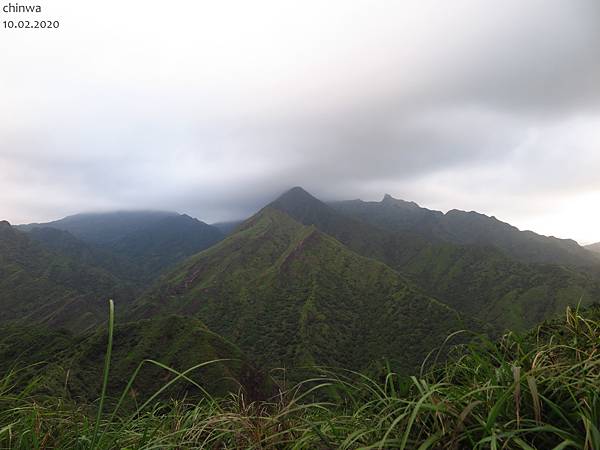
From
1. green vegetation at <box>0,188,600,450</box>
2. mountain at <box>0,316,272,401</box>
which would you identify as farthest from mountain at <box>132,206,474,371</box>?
mountain at <box>0,316,272,401</box>

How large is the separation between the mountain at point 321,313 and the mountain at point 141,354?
96.2ft

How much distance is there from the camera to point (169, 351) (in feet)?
259

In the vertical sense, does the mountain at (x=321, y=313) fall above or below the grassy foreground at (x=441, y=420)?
below

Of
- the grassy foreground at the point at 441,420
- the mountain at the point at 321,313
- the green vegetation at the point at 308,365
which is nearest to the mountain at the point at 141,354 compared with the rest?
the green vegetation at the point at 308,365

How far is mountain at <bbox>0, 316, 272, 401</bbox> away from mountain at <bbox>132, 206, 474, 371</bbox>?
96.2 ft

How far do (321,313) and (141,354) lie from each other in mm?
89453

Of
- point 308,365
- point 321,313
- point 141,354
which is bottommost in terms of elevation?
point 321,313

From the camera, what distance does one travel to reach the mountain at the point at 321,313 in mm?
122938

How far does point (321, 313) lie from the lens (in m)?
153

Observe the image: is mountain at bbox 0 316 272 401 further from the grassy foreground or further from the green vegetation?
the grassy foreground

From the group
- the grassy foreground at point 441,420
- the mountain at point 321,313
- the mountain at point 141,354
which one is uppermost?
the grassy foreground at point 441,420

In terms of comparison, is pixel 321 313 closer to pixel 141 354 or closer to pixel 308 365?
pixel 141 354

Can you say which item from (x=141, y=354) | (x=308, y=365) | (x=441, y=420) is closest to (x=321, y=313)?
(x=141, y=354)

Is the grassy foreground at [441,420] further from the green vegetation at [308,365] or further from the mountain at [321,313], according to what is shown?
the mountain at [321,313]
